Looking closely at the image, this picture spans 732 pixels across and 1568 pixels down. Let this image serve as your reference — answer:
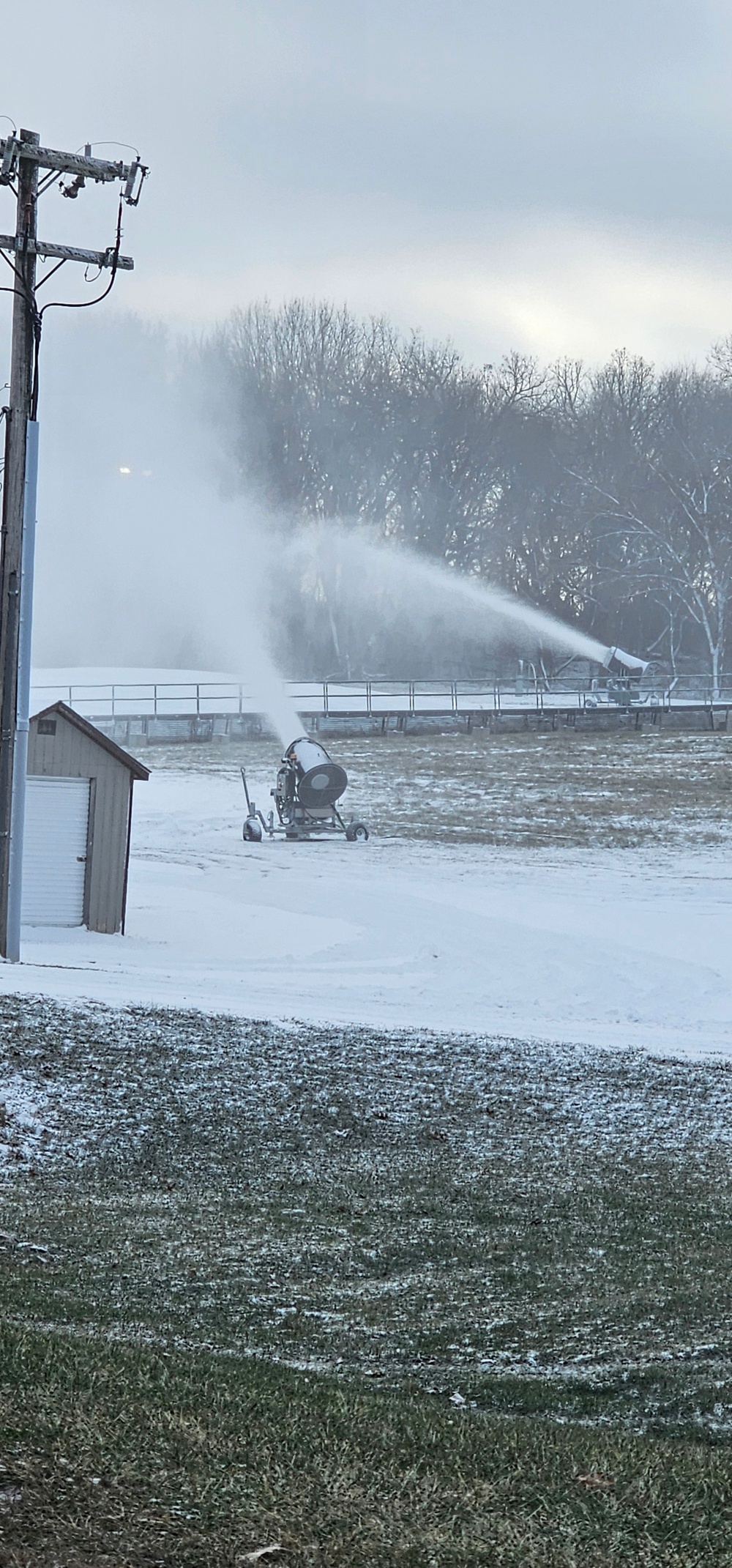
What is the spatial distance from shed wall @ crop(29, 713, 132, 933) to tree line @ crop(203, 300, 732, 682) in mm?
50425

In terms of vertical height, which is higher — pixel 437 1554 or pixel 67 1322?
pixel 437 1554

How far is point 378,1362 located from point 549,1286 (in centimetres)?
147

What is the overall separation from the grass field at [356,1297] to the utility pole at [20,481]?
4.77 metres

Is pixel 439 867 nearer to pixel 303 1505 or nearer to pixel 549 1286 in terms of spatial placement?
pixel 549 1286

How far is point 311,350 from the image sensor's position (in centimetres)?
7694

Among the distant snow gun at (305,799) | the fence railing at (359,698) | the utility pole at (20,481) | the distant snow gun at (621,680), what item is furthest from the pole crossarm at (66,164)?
the distant snow gun at (621,680)

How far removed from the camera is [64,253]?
1709 centimetres

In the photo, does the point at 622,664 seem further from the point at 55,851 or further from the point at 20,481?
the point at 20,481

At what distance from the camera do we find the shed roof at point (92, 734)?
20.5 meters

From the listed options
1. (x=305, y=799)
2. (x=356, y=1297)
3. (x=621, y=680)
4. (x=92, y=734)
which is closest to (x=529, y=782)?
(x=305, y=799)

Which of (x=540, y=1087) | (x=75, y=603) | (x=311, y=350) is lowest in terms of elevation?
(x=540, y=1087)

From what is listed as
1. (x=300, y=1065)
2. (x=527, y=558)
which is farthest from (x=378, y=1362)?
(x=527, y=558)

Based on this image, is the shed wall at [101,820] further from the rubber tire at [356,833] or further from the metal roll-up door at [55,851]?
the rubber tire at [356,833]

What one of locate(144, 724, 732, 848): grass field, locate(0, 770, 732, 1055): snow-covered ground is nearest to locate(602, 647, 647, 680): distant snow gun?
locate(144, 724, 732, 848): grass field
